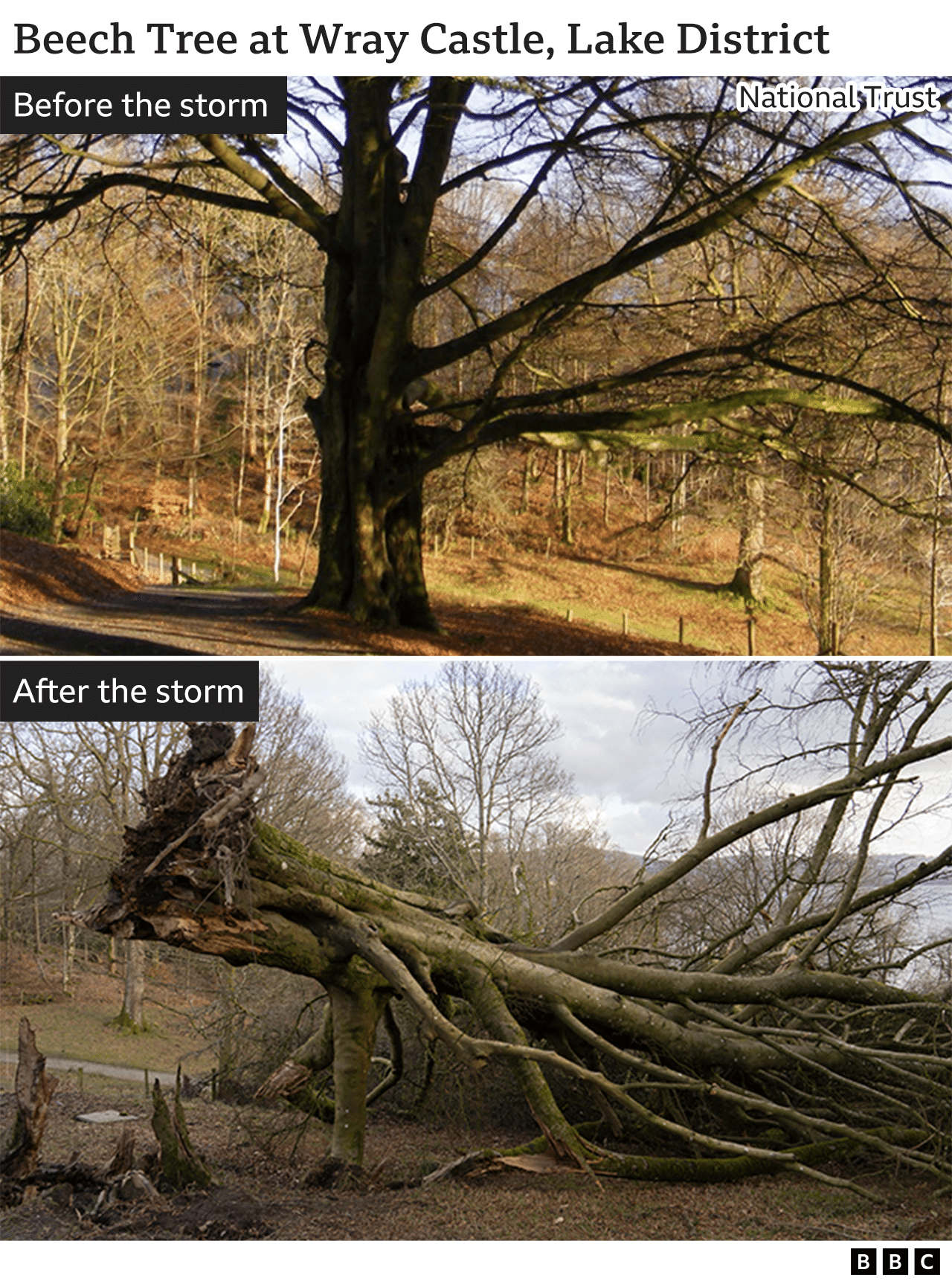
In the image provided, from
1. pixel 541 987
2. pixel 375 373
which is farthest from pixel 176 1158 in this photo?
→ pixel 375 373

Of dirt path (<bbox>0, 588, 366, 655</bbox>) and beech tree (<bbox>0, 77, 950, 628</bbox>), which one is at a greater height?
beech tree (<bbox>0, 77, 950, 628</bbox>)

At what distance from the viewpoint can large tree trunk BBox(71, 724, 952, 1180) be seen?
5.98 metres

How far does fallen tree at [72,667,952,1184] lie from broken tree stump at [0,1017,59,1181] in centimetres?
145

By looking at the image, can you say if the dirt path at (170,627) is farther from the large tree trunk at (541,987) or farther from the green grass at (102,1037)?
the green grass at (102,1037)

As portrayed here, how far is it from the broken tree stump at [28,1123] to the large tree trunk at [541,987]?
1.33m

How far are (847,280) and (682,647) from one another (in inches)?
128

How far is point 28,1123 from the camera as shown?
6.55 m

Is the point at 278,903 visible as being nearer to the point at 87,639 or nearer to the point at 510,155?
the point at 87,639

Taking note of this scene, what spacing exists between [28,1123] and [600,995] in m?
3.75

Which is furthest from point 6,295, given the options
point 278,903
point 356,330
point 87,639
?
point 278,903

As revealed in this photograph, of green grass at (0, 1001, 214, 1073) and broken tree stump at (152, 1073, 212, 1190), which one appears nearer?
broken tree stump at (152, 1073, 212, 1190)

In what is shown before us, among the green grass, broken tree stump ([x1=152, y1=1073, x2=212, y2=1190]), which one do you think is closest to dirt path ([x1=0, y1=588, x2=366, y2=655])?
broken tree stump ([x1=152, y1=1073, x2=212, y2=1190])

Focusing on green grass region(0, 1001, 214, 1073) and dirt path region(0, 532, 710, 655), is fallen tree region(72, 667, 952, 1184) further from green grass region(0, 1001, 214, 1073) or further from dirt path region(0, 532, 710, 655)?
green grass region(0, 1001, 214, 1073)
